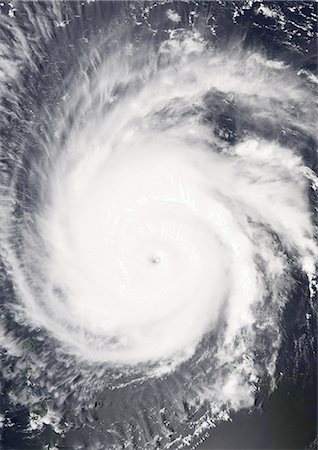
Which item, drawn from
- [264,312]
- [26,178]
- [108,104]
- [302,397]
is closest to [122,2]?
[108,104]

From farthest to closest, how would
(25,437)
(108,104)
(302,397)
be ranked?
1. (108,104)
2. (302,397)
3. (25,437)

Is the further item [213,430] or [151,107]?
[151,107]

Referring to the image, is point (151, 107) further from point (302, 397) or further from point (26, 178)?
point (302, 397)

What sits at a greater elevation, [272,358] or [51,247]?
[51,247]

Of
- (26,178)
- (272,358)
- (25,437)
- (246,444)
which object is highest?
(26,178)

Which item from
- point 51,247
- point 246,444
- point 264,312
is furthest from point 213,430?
point 51,247

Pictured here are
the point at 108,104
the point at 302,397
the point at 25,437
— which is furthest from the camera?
the point at 108,104
